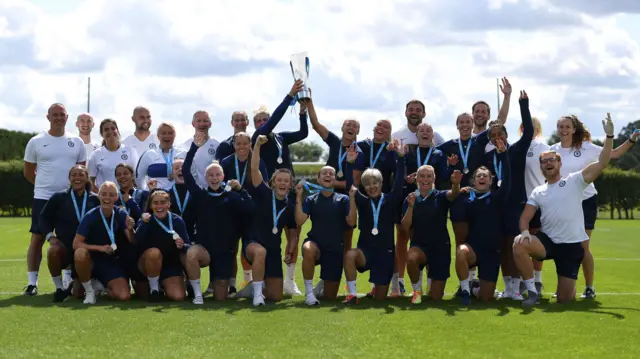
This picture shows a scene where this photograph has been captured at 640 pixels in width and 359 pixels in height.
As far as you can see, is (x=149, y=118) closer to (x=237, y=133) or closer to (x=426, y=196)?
(x=237, y=133)

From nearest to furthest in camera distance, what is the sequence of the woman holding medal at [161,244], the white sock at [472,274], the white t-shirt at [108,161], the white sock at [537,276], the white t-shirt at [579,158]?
1. the woman holding medal at [161,244]
2. the white t-shirt at [579,158]
3. the white sock at [537,276]
4. the white t-shirt at [108,161]
5. the white sock at [472,274]

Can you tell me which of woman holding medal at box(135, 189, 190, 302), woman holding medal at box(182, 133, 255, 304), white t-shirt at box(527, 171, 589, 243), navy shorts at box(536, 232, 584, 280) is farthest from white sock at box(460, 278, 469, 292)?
woman holding medal at box(135, 189, 190, 302)

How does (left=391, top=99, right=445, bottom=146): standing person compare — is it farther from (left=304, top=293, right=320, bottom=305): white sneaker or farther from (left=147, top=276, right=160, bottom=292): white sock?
(left=147, top=276, right=160, bottom=292): white sock

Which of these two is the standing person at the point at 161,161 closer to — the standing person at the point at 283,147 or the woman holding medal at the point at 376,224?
the standing person at the point at 283,147

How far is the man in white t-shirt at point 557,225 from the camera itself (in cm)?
845

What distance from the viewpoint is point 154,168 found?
9352 millimetres

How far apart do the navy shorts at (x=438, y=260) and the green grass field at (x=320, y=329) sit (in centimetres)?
32

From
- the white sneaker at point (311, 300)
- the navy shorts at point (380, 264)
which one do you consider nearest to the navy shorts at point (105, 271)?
the white sneaker at point (311, 300)

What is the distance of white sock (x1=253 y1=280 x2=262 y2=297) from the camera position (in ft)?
27.7

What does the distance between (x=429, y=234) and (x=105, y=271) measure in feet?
11.0

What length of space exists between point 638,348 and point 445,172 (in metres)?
3.31

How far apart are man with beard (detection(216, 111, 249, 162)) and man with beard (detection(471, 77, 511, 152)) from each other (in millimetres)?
2555

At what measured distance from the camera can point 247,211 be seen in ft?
29.0

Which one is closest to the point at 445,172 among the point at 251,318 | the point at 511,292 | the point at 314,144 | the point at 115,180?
the point at 511,292
